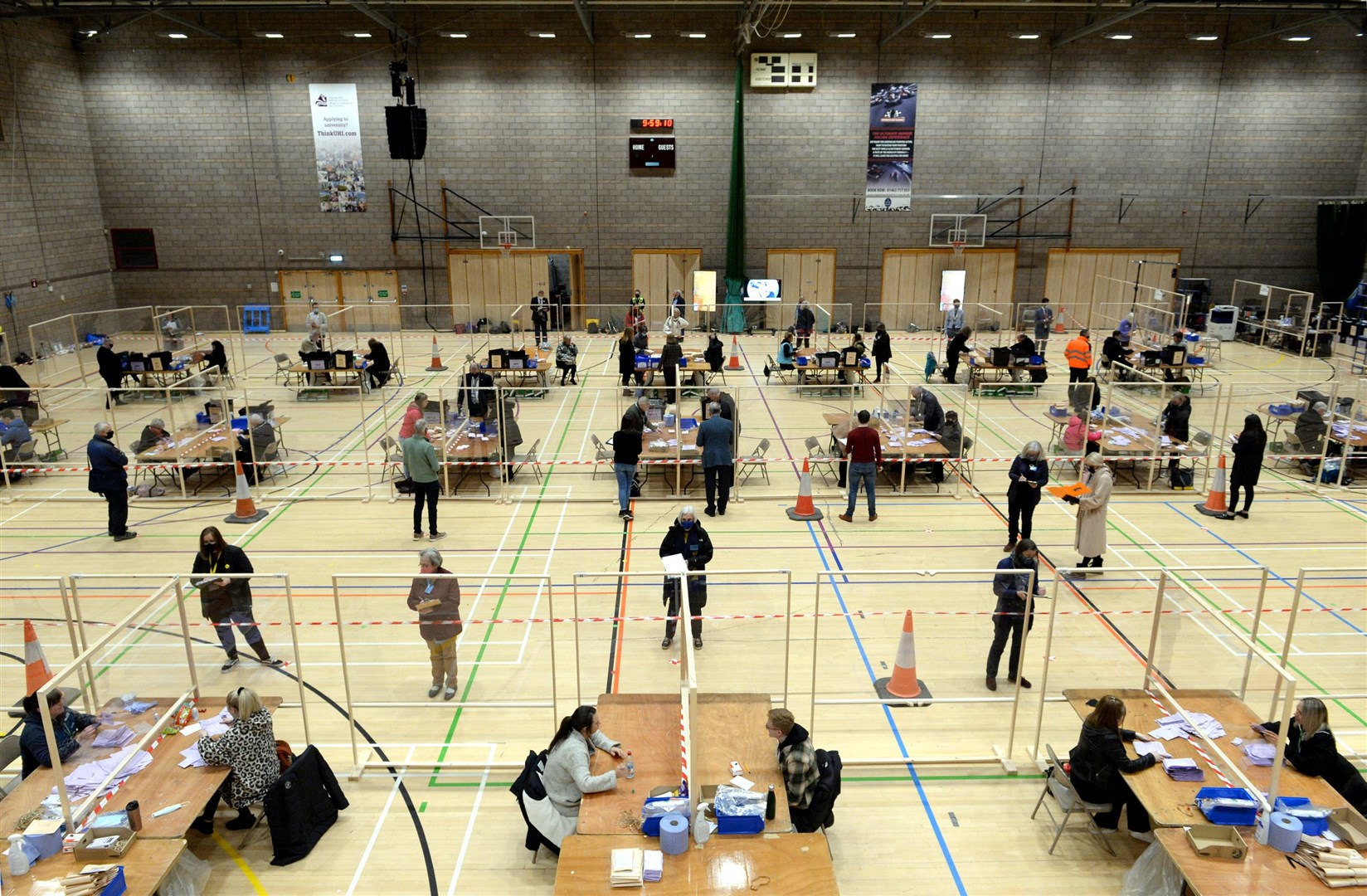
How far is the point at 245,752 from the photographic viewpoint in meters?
6.91

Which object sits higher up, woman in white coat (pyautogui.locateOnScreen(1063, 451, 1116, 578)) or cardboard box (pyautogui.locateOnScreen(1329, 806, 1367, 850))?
woman in white coat (pyautogui.locateOnScreen(1063, 451, 1116, 578))

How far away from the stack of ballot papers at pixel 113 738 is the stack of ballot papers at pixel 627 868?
13.7ft

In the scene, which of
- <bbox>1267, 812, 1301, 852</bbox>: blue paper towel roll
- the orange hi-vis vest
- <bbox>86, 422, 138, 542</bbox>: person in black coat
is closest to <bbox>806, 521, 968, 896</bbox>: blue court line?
<bbox>1267, 812, 1301, 852</bbox>: blue paper towel roll

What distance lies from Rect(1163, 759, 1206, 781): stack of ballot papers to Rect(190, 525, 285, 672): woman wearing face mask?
26.1 ft

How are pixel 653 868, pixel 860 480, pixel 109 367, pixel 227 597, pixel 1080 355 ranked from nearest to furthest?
1. pixel 653 868
2. pixel 227 597
3. pixel 860 480
4. pixel 109 367
5. pixel 1080 355

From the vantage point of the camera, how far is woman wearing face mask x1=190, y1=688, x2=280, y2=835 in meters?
6.83

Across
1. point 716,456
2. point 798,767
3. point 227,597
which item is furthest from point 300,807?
point 716,456

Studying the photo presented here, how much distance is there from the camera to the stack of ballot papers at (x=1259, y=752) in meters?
6.86

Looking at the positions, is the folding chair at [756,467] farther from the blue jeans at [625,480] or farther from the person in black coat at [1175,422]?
the person in black coat at [1175,422]

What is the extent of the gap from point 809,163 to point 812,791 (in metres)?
25.7

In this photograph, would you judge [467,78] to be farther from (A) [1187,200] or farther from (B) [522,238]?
→ (A) [1187,200]

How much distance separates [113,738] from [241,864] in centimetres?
147

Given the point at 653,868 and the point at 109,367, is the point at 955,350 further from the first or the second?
the point at 109,367

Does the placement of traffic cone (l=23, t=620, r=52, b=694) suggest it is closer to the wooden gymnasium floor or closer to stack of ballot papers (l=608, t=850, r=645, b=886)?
the wooden gymnasium floor
